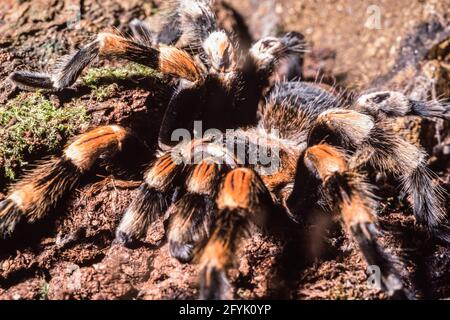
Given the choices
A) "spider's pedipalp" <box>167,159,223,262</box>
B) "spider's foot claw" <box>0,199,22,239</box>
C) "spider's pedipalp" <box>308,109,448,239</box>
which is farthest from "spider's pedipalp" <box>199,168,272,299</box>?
"spider's foot claw" <box>0,199,22,239</box>

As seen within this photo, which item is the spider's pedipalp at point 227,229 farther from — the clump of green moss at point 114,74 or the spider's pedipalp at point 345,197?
the clump of green moss at point 114,74

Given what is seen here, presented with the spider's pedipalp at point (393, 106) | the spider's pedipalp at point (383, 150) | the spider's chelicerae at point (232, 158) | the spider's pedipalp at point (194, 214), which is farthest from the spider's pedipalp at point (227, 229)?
the spider's pedipalp at point (393, 106)

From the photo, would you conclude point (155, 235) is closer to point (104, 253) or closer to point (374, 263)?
point (104, 253)

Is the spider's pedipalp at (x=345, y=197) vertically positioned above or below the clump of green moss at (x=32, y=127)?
below

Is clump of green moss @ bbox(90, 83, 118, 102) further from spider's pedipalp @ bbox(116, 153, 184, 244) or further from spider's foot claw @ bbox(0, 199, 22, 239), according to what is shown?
spider's foot claw @ bbox(0, 199, 22, 239)

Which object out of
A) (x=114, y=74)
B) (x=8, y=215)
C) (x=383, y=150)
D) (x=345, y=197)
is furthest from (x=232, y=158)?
(x=8, y=215)

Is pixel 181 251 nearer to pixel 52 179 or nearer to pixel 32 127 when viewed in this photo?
pixel 52 179
